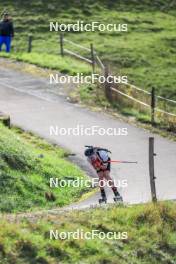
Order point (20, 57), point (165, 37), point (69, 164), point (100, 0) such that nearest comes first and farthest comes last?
1. point (69, 164)
2. point (20, 57)
3. point (165, 37)
4. point (100, 0)

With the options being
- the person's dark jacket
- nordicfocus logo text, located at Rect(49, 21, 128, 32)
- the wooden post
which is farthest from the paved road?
nordicfocus logo text, located at Rect(49, 21, 128, 32)

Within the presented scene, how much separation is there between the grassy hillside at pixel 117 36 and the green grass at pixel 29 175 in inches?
432

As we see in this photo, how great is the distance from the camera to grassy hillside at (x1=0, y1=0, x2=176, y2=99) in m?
36.7

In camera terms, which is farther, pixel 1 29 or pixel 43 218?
pixel 1 29

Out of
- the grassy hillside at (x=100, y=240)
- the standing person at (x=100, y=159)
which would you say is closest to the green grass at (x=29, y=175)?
the standing person at (x=100, y=159)

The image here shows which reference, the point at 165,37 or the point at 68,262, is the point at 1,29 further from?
the point at 68,262

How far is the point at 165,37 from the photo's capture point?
4319 centimetres

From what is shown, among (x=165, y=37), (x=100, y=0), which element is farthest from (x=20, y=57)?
(x=100, y=0)

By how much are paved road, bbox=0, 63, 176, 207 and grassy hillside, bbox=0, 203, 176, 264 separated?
7.40ft

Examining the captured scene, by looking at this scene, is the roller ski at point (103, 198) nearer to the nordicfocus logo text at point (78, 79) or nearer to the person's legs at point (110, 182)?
the person's legs at point (110, 182)

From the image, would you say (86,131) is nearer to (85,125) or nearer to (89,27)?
(85,125)

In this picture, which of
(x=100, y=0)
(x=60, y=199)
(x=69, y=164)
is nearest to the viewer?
(x=60, y=199)

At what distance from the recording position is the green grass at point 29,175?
62.0 ft

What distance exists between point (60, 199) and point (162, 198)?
7.23 ft
